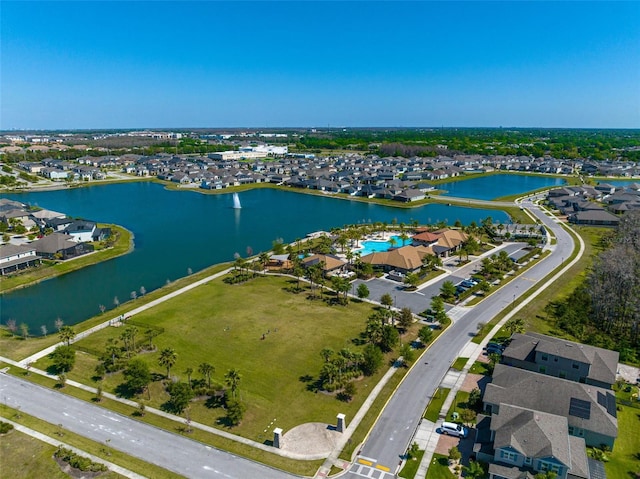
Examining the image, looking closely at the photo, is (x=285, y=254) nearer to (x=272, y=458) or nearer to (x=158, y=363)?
(x=158, y=363)

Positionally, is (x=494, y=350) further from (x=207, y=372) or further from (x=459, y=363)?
(x=207, y=372)

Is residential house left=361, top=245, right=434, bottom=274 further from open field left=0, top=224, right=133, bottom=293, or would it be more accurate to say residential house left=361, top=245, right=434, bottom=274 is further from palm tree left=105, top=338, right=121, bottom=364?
open field left=0, top=224, right=133, bottom=293

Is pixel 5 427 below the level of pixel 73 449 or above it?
above

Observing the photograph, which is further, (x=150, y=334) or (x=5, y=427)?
(x=150, y=334)

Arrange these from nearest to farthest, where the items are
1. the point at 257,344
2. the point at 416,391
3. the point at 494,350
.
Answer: the point at 416,391
the point at 494,350
the point at 257,344

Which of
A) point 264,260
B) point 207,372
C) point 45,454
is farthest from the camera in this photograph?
point 264,260

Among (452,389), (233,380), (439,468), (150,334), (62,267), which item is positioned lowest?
(439,468)

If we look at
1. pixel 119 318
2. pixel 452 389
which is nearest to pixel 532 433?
pixel 452 389

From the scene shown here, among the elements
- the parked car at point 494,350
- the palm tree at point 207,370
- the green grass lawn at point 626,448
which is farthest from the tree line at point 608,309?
the palm tree at point 207,370
